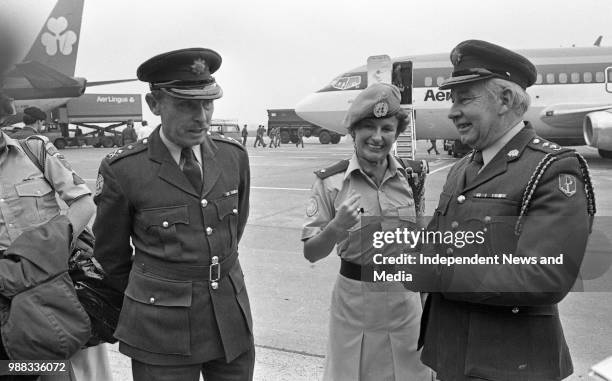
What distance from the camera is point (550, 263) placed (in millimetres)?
1430

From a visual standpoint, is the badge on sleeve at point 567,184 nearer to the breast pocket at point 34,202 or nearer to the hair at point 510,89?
the hair at point 510,89

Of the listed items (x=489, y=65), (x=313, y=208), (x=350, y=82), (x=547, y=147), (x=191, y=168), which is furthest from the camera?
(x=350, y=82)

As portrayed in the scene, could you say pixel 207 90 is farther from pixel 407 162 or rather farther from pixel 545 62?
pixel 545 62

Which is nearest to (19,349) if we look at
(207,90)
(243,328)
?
(243,328)

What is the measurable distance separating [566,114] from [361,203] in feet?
51.1

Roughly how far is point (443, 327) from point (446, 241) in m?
0.33

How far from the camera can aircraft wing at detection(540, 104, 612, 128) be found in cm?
1542

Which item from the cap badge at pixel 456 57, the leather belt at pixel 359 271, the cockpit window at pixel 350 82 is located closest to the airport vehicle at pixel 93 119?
the cockpit window at pixel 350 82

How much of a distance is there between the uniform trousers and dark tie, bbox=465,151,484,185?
1.14 m

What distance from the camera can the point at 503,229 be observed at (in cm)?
156

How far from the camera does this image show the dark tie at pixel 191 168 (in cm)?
204

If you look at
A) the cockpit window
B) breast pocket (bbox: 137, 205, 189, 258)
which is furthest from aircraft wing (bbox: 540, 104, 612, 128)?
breast pocket (bbox: 137, 205, 189, 258)

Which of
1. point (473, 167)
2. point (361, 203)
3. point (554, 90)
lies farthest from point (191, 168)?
point (554, 90)

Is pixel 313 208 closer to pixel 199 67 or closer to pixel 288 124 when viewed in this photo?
pixel 199 67
